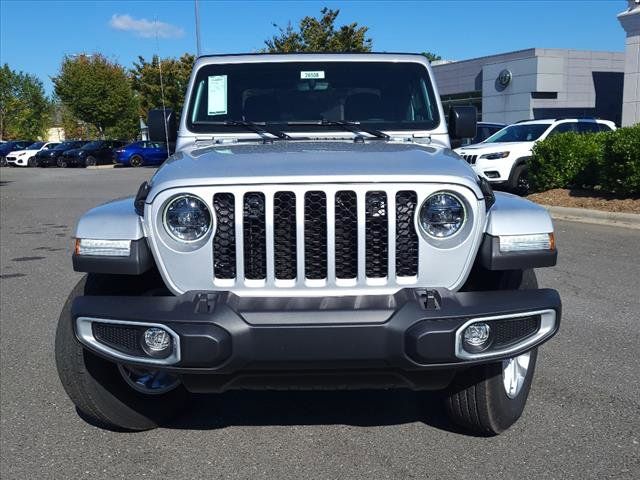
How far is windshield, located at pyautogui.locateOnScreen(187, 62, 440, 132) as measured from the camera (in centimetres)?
442

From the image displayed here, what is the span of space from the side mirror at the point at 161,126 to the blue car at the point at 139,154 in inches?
1268

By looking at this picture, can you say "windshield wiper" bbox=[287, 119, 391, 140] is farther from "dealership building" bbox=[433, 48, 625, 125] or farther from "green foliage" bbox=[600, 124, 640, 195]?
"dealership building" bbox=[433, 48, 625, 125]

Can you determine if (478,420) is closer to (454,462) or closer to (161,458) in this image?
(454,462)

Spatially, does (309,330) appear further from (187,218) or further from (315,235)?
(187,218)

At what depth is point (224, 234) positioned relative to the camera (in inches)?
116

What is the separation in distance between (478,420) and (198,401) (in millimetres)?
1651

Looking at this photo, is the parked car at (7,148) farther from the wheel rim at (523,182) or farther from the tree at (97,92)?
the wheel rim at (523,182)

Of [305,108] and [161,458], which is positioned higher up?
[305,108]

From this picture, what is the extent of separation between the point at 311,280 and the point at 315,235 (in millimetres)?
197

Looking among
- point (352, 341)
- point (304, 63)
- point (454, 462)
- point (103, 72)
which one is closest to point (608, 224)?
point (304, 63)

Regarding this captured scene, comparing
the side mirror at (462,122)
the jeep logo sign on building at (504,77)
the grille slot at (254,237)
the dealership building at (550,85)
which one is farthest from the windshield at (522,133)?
the jeep logo sign on building at (504,77)

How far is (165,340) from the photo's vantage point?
9.29ft

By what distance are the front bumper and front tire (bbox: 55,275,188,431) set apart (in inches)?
16.2

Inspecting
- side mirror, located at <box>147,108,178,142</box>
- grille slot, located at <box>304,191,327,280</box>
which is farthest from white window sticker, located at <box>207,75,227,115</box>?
grille slot, located at <box>304,191,327,280</box>
